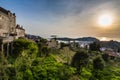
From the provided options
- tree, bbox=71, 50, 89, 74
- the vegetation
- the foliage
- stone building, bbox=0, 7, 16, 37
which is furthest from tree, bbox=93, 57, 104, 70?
stone building, bbox=0, 7, 16, 37

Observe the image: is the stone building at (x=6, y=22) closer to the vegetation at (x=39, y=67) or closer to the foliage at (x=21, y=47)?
the foliage at (x=21, y=47)

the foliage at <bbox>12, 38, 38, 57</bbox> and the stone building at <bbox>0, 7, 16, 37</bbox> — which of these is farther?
the stone building at <bbox>0, 7, 16, 37</bbox>

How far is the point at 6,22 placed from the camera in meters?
56.4

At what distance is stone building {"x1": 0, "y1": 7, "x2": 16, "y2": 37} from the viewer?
5339 centimetres

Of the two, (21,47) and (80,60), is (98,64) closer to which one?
(80,60)

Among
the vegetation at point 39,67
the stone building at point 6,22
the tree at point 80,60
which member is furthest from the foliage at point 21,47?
the tree at point 80,60

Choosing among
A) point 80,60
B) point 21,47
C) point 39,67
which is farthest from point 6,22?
point 80,60

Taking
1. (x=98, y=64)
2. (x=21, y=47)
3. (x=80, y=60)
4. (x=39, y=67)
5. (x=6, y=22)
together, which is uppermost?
(x=6, y=22)

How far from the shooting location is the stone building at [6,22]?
2102 inches

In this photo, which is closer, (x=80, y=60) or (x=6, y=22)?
(x=80, y=60)

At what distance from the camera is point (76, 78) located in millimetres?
43531

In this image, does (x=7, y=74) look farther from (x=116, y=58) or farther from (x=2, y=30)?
(x=116, y=58)

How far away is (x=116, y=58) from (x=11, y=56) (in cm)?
4688

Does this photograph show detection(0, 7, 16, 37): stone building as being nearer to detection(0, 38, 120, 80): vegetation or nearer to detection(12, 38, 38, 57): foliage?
detection(12, 38, 38, 57): foliage
